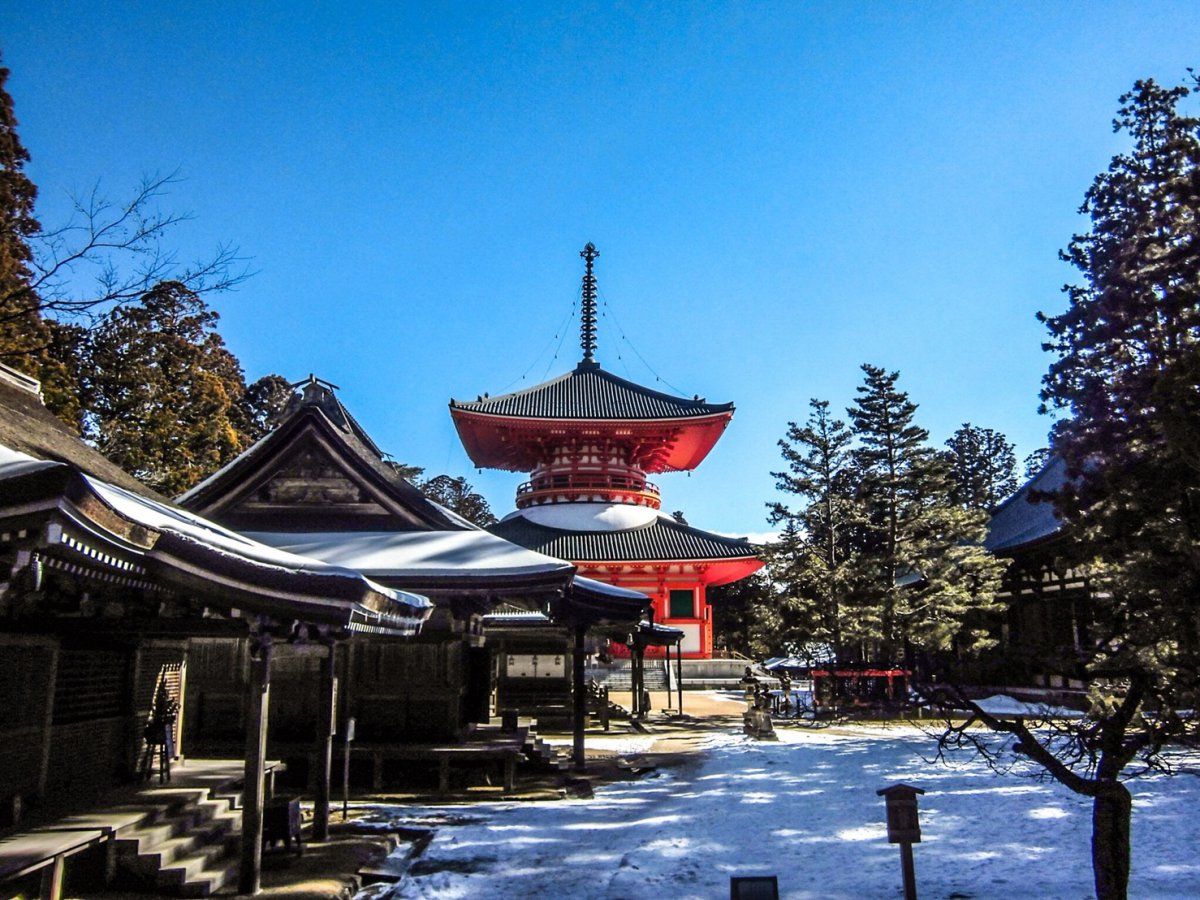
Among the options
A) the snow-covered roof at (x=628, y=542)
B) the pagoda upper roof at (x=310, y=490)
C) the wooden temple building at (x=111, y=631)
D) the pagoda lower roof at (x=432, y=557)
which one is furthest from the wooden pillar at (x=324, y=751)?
the snow-covered roof at (x=628, y=542)

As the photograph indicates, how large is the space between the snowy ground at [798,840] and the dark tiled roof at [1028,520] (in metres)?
15.4

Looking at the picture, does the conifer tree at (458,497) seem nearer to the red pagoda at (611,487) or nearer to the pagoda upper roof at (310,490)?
the red pagoda at (611,487)

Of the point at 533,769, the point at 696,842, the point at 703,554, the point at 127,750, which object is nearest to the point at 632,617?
the point at 533,769

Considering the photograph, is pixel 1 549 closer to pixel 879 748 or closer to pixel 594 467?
pixel 879 748

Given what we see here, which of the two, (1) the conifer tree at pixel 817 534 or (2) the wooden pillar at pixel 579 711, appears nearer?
(2) the wooden pillar at pixel 579 711

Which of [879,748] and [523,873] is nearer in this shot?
[523,873]

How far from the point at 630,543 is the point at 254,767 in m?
29.9

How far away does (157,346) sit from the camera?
32.4 m

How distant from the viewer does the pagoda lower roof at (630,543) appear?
118ft

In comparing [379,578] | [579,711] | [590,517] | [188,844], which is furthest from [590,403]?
[188,844]

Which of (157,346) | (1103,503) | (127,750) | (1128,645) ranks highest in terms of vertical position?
(157,346)

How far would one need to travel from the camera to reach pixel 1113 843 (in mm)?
6719

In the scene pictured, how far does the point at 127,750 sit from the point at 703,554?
2701 cm

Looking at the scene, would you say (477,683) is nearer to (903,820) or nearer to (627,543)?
(903,820)
